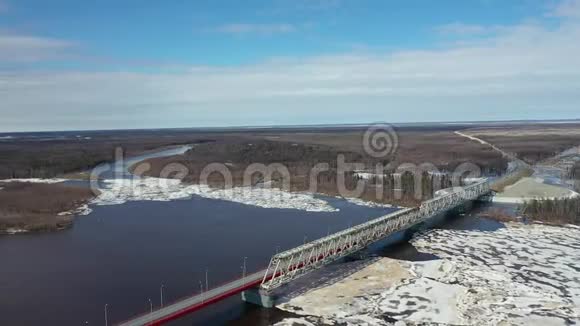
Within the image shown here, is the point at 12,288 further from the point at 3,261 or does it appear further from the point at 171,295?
the point at 171,295

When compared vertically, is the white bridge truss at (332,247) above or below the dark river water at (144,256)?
above

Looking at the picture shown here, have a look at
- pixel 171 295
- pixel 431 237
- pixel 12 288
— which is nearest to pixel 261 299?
pixel 171 295

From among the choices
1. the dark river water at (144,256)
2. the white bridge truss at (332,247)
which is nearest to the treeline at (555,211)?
the dark river water at (144,256)

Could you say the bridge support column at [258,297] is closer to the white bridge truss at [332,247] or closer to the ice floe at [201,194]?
the white bridge truss at [332,247]

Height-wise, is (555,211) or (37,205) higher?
(37,205)

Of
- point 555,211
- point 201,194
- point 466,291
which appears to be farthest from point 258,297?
point 201,194


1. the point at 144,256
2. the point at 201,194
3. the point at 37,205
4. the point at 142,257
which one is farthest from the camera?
the point at 201,194

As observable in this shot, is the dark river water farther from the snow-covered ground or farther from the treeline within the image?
the treeline

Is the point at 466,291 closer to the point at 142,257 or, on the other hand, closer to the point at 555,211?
the point at 142,257
